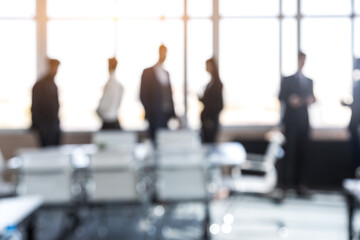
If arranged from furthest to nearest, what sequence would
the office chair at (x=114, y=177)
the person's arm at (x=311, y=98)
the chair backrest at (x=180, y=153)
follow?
1. the person's arm at (x=311, y=98)
2. the chair backrest at (x=180, y=153)
3. the office chair at (x=114, y=177)

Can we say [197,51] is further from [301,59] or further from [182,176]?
[182,176]

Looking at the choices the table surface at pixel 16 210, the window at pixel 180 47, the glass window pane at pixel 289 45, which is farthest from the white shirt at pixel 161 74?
the table surface at pixel 16 210

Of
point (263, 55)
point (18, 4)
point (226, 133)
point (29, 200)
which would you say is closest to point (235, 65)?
point (263, 55)

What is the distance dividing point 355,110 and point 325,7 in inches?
98.6

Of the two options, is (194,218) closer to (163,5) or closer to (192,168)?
(192,168)

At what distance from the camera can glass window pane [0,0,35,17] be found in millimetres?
8398

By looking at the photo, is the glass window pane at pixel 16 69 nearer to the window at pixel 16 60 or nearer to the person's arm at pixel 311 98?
the window at pixel 16 60

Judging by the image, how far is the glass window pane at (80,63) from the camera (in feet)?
26.9

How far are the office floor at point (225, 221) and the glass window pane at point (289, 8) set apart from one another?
122 inches

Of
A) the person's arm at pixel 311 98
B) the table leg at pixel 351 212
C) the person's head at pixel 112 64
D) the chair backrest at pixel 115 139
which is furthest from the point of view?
the person's arm at pixel 311 98

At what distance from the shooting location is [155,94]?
6145 millimetres

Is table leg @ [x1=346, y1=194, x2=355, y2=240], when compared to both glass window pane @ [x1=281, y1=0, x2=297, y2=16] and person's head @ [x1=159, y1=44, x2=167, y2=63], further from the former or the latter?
glass window pane @ [x1=281, y1=0, x2=297, y2=16]

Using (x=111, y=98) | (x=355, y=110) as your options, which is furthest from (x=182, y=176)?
(x=355, y=110)

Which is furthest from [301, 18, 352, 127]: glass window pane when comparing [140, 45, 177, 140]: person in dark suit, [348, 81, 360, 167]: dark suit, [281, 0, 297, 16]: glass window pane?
[140, 45, 177, 140]: person in dark suit
